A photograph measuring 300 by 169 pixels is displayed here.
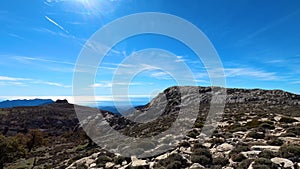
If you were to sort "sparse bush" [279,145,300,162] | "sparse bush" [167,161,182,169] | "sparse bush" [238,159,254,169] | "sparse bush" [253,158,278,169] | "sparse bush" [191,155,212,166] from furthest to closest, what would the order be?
1. "sparse bush" [191,155,212,166]
2. "sparse bush" [167,161,182,169]
3. "sparse bush" [279,145,300,162]
4. "sparse bush" [238,159,254,169]
5. "sparse bush" [253,158,278,169]

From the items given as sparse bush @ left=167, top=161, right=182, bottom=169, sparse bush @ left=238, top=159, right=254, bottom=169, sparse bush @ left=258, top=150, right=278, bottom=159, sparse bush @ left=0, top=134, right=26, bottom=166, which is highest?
sparse bush @ left=258, top=150, right=278, bottom=159

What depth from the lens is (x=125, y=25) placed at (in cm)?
2042

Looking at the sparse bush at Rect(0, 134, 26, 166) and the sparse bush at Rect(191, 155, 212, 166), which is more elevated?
the sparse bush at Rect(191, 155, 212, 166)

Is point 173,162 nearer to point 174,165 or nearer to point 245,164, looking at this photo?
point 174,165

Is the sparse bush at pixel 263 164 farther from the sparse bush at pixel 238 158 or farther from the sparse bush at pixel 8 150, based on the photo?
the sparse bush at pixel 8 150

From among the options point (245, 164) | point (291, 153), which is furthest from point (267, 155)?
point (245, 164)

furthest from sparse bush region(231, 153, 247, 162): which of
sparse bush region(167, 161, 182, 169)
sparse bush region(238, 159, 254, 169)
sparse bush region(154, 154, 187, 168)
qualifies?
sparse bush region(167, 161, 182, 169)

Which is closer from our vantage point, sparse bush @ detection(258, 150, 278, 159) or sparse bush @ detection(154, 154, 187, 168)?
sparse bush @ detection(258, 150, 278, 159)

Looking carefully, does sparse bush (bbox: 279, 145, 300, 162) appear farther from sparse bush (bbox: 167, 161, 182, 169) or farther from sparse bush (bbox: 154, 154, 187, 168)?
sparse bush (bbox: 167, 161, 182, 169)

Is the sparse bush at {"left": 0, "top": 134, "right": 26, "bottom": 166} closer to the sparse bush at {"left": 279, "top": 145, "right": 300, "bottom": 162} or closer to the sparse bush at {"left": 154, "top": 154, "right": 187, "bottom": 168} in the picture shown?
the sparse bush at {"left": 154, "top": 154, "right": 187, "bottom": 168}

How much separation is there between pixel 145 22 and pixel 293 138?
52.8 feet

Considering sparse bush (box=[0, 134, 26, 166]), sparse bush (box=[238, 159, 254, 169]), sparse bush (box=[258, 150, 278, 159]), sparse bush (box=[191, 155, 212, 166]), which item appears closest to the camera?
sparse bush (box=[238, 159, 254, 169])

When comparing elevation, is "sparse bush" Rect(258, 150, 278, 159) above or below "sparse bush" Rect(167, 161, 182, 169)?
above

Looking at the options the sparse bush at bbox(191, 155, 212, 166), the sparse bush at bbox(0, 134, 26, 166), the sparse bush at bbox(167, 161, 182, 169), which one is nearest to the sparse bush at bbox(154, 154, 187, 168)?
the sparse bush at bbox(167, 161, 182, 169)
